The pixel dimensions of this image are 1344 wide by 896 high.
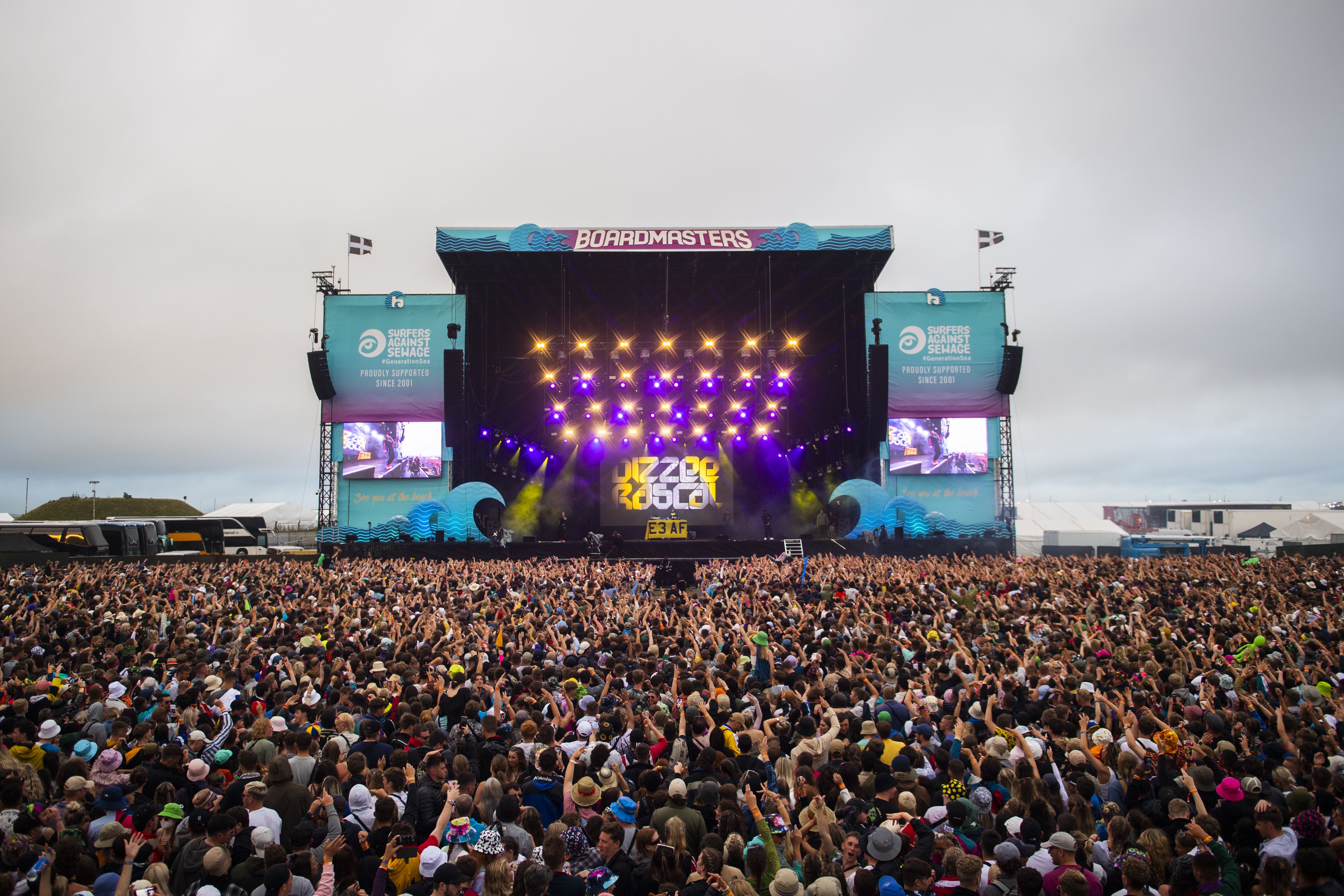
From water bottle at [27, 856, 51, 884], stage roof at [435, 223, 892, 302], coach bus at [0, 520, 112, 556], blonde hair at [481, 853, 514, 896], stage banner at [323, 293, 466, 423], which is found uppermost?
stage roof at [435, 223, 892, 302]

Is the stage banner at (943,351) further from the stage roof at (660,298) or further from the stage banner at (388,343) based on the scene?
the stage banner at (388,343)

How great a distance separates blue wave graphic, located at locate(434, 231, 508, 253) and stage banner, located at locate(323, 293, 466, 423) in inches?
158

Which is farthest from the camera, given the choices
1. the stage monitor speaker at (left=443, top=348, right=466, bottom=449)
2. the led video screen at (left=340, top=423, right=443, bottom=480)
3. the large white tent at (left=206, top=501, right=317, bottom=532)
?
the large white tent at (left=206, top=501, right=317, bottom=532)

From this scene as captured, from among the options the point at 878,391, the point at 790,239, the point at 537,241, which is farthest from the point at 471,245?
the point at 878,391

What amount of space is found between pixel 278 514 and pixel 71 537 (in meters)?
39.4

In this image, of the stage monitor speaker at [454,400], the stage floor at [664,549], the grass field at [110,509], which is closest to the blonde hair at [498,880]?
the stage floor at [664,549]

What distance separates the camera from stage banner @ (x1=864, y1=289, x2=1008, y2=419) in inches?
1134

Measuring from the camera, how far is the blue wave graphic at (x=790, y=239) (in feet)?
79.6

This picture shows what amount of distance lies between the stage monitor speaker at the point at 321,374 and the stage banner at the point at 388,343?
202 millimetres

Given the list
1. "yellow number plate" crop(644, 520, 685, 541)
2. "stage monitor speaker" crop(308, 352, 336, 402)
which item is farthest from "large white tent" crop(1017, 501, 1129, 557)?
"stage monitor speaker" crop(308, 352, 336, 402)

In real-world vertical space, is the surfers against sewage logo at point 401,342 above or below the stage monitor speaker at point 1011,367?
above

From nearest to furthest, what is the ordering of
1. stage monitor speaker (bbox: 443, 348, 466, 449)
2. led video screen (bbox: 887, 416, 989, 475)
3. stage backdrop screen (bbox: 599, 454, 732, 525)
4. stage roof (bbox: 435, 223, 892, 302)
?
stage roof (bbox: 435, 223, 892, 302), stage monitor speaker (bbox: 443, 348, 466, 449), led video screen (bbox: 887, 416, 989, 475), stage backdrop screen (bbox: 599, 454, 732, 525)

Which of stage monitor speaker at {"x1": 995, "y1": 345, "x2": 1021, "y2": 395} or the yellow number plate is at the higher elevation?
stage monitor speaker at {"x1": 995, "y1": 345, "x2": 1021, "y2": 395}

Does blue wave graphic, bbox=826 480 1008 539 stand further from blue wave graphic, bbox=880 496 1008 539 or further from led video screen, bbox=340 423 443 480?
led video screen, bbox=340 423 443 480
